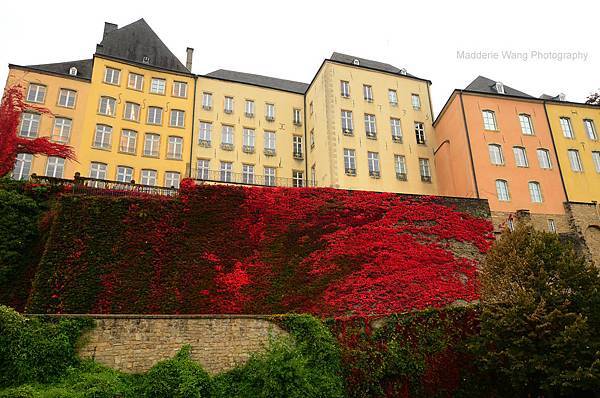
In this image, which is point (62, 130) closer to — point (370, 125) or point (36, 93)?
point (36, 93)

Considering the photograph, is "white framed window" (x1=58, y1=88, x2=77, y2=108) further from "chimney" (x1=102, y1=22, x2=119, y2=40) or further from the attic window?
the attic window

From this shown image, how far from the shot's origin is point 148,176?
3262 cm

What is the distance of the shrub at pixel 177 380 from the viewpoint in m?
12.9

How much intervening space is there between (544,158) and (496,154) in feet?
13.3

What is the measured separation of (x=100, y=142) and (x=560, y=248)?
95.9 feet

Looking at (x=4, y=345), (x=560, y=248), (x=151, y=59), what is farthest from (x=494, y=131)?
(x=4, y=345)

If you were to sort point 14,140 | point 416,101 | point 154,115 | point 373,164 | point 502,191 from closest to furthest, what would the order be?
point 14,140, point 502,191, point 373,164, point 154,115, point 416,101

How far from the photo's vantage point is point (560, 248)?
16.2 metres

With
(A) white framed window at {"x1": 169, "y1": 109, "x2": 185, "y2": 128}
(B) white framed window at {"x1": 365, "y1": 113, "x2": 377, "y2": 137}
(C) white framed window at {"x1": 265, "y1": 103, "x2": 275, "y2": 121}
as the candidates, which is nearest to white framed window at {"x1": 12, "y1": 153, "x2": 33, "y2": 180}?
(A) white framed window at {"x1": 169, "y1": 109, "x2": 185, "y2": 128}

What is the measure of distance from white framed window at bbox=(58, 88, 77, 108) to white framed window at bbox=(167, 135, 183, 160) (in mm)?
7487

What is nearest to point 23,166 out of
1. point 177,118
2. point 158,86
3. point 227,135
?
point 177,118

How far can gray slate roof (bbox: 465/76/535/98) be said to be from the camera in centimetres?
3425

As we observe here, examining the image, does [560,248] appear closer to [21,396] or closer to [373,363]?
[373,363]

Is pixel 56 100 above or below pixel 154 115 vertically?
above
